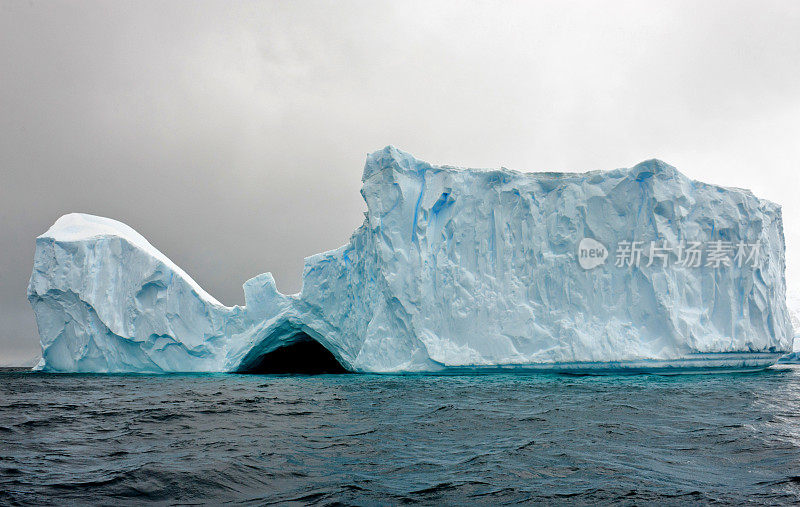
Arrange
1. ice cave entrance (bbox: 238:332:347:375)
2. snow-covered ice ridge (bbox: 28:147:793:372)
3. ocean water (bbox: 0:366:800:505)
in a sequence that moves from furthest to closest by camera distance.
→ ice cave entrance (bbox: 238:332:347:375)
snow-covered ice ridge (bbox: 28:147:793:372)
ocean water (bbox: 0:366:800:505)

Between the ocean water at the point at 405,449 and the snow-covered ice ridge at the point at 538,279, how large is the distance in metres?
5.10

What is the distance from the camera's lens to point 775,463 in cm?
436

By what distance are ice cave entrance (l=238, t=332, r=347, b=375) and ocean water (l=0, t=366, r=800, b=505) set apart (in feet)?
46.1

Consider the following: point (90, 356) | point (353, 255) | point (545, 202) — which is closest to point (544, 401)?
point (545, 202)

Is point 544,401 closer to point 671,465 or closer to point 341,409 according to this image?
point 341,409

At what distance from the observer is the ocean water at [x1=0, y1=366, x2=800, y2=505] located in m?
Result: 3.50

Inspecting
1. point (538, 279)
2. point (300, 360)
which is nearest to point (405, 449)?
point (538, 279)

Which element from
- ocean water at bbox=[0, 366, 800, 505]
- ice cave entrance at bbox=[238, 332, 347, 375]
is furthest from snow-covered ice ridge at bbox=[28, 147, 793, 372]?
ice cave entrance at bbox=[238, 332, 347, 375]

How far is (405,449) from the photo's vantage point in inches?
190

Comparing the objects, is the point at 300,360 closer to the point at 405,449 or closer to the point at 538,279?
the point at 538,279

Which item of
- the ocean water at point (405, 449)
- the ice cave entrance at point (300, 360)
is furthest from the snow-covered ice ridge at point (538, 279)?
the ice cave entrance at point (300, 360)

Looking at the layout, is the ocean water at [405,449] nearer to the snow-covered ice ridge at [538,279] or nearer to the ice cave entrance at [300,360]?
the snow-covered ice ridge at [538,279]

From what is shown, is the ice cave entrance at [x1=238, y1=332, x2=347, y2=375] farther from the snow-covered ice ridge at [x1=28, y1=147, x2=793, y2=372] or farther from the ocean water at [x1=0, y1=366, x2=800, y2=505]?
the ocean water at [x1=0, y1=366, x2=800, y2=505]

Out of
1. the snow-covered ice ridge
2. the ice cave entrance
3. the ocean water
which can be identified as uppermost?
the snow-covered ice ridge
